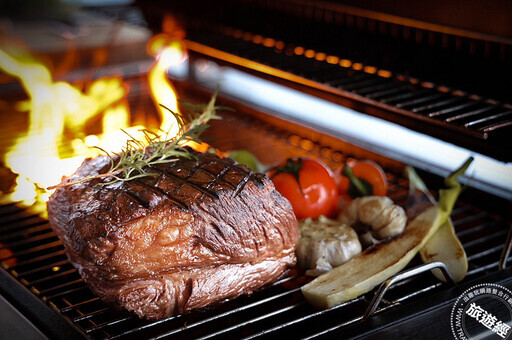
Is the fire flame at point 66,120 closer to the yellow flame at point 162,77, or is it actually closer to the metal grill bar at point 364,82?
the yellow flame at point 162,77

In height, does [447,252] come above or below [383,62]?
below

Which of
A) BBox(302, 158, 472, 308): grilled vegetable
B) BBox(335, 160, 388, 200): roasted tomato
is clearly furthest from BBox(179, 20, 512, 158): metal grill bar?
BBox(335, 160, 388, 200): roasted tomato

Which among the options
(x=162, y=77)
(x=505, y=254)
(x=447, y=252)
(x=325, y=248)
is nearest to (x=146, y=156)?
(x=325, y=248)

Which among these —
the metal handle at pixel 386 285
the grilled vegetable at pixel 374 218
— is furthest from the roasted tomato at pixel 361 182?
the metal handle at pixel 386 285

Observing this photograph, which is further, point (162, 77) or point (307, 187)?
point (162, 77)

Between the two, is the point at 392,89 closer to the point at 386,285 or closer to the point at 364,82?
the point at 364,82

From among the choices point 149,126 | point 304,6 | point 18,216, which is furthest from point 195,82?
point 18,216
